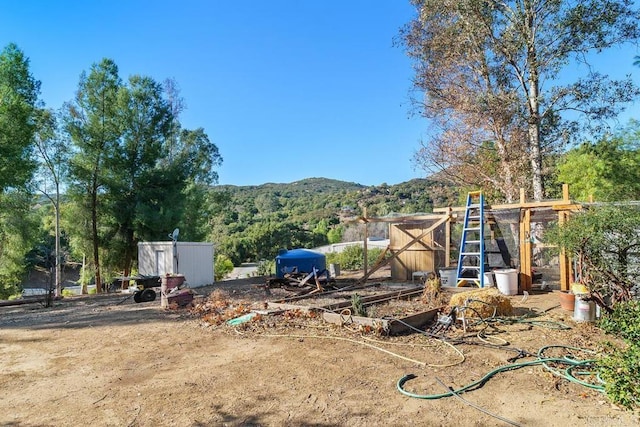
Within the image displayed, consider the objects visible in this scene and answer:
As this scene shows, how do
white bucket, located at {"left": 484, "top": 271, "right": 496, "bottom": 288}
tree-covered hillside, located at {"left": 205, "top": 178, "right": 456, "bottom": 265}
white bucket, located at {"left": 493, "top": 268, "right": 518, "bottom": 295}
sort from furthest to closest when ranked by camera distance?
tree-covered hillside, located at {"left": 205, "top": 178, "right": 456, "bottom": 265}
white bucket, located at {"left": 484, "top": 271, "right": 496, "bottom": 288}
white bucket, located at {"left": 493, "top": 268, "right": 518, "bottom": 295}

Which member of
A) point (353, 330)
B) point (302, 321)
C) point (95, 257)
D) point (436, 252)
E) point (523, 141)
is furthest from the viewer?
point (95, 257)

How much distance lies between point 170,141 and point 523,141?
57.4 ft

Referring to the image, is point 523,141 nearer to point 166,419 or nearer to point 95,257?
point 166,419

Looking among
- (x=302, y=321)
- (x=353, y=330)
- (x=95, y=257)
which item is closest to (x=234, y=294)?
(x=302, y=321)

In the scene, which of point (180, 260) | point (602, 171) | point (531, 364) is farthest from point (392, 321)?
point (602, 171)

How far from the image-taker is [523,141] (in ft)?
49.7

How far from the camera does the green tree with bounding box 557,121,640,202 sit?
61.3 feet

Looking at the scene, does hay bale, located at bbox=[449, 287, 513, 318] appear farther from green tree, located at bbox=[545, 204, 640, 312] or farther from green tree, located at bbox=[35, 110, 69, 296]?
green tree, located at bbox=[35, 110, 69, 296]

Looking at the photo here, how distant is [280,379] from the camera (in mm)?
4367

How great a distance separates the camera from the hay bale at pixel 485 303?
6.77 meters

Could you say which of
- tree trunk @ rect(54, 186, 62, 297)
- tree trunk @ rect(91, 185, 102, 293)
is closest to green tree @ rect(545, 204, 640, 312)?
tree trunk @ rect(54, 186, 62, 297)

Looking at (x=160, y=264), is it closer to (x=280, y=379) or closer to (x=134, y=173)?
(x=134, y=173)

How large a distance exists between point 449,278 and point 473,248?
5.37 ft

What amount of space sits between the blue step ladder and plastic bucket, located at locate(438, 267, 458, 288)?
168mm
